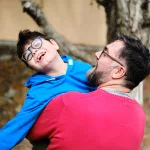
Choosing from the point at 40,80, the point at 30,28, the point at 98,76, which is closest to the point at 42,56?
the point at 40,80

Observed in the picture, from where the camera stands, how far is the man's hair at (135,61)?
6.34 feet

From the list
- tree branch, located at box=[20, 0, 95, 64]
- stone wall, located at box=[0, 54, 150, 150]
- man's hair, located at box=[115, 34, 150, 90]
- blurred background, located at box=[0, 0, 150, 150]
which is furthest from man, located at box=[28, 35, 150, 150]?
stone wall, located at box=[0, 54, 150, 150]

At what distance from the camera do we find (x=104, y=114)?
1810 mm

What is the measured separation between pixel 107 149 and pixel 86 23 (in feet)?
13.0

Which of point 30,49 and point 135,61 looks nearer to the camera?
point 135,61

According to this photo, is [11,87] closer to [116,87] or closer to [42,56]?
[42,56]

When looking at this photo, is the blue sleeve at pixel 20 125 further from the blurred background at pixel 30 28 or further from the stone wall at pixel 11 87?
the stone wall at pixel 11 87

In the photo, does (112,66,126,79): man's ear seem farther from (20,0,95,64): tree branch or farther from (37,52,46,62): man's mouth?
(20,0,95,64): tree branch

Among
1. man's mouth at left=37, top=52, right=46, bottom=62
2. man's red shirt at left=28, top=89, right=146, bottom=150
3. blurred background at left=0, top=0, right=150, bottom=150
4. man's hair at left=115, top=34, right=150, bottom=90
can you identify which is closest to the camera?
man's red shirt at left=28, top=89, right=146, bottom=150

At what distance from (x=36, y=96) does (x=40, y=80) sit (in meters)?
0.11

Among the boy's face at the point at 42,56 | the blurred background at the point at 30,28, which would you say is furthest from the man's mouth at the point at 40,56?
the blurred background at the point at 30,28

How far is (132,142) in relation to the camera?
1831 mm

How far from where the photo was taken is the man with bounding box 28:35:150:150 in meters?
1.80

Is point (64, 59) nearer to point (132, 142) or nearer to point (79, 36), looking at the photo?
point (132, 142)
